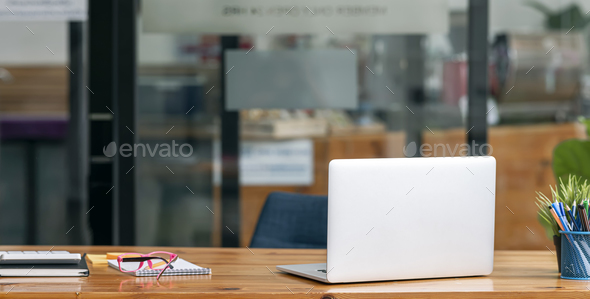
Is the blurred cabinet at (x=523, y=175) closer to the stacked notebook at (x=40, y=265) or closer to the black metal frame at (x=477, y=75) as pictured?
the black metal frame at (x=477, y=75)

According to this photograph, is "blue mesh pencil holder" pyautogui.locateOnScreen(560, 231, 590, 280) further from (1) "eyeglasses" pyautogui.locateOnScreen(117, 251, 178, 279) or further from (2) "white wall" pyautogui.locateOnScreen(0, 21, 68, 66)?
(2) "white wall" pyautogui.locateOnScreen(0, 21, 68, 66)

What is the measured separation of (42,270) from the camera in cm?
145

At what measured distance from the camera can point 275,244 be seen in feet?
7.86

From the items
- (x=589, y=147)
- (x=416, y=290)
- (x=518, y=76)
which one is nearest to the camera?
(x=416, y=290)

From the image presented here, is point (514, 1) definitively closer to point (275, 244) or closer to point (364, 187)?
point (275, 244)

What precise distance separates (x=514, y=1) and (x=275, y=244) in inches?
78.4

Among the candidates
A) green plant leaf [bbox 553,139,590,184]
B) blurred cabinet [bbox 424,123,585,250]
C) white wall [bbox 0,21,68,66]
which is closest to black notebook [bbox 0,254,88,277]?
green plant leaf [bbox 553,139,590,184]

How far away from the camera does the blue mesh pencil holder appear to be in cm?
143

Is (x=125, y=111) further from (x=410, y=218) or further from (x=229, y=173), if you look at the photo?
(x=410, y=218)

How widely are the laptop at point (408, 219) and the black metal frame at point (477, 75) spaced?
6.32 feet

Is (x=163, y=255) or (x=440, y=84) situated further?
(x=440, y=84)

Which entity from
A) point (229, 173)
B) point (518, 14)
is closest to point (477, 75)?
point (518, 14)

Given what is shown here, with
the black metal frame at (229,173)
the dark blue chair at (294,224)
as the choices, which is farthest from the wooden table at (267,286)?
the black metal frame at (229,173)

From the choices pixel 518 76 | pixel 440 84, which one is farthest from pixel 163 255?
pixel 518 76
